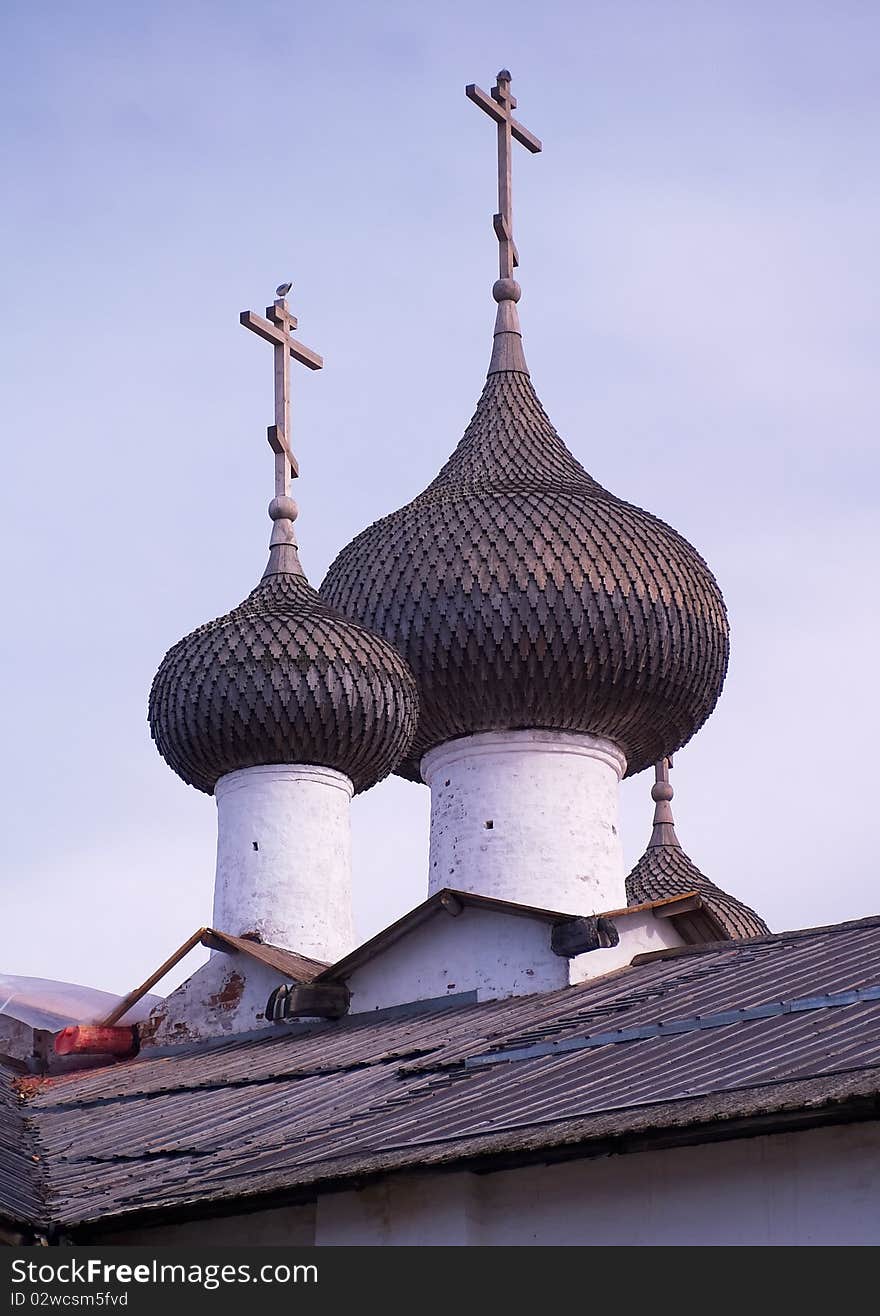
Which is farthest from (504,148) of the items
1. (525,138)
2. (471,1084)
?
(471,1084)

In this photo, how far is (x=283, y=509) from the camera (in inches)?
709

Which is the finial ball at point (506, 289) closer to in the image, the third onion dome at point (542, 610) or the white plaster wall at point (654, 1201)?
the third onion dome at point (542, 610)

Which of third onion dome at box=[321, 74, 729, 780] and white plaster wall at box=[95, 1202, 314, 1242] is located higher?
third onion dome at box=[321, 74, 729, 780]

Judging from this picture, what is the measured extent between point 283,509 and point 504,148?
12.2ft

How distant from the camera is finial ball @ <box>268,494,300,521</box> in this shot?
59.0 feet

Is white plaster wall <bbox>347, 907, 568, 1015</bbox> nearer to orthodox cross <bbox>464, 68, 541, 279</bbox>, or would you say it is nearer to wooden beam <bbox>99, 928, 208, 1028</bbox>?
wooden beam <bbox>99, 928, 208, 1028</bbox>

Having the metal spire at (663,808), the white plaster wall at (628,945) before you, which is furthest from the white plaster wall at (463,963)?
the metal spire at (663,808)

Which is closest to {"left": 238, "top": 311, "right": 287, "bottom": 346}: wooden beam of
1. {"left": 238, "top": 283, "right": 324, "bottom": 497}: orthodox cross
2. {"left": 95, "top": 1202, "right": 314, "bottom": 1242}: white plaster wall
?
{"left": 238, "top": 283, "right": 324, "bottom": 497}: orthodox cross

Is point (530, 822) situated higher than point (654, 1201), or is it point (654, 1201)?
point (530, 822)

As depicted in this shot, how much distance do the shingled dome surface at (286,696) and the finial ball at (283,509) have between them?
4.09ft

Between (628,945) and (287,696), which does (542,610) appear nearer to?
(287,696)

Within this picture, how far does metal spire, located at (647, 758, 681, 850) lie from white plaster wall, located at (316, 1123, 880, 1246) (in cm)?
1284

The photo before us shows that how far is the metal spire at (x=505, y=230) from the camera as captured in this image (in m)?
19.1

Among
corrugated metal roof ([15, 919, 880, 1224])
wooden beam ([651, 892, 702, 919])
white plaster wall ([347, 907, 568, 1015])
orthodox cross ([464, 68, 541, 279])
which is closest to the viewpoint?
corrugated metal roof ([15, 919, 880, 1224])
